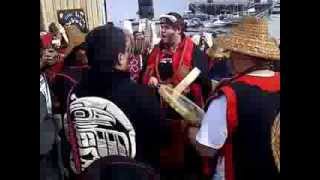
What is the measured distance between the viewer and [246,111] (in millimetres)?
3385

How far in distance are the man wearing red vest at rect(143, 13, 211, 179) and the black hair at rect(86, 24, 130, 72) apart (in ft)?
0.61

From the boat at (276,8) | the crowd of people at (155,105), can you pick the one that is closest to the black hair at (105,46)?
the crowd of people at (155,105)

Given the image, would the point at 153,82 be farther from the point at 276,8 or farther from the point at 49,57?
the point at 276,8

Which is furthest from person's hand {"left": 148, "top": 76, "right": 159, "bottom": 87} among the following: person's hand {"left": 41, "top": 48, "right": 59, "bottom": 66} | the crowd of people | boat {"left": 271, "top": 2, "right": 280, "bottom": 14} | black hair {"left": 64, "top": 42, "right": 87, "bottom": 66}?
boat {"left": 271, "top": 2, "right": 280, "bottom": 14}

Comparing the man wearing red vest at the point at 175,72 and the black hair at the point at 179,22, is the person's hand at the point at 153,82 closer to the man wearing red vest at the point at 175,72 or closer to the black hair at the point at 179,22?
the man wearing red vest at the point at 175,72

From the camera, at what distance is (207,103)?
3430mm

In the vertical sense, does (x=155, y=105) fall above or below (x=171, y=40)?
below

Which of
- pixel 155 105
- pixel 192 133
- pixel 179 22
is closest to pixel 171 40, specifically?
pixel 179 22

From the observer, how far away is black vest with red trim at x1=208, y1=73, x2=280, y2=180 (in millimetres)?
3361

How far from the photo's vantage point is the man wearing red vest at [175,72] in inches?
135

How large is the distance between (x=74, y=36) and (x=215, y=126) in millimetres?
905

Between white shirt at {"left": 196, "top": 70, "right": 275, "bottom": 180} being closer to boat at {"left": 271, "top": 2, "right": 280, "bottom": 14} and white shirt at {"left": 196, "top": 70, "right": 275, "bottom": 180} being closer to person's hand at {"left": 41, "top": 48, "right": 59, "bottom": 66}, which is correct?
boat at {"left": 271, "top": 2, "right": 280, "bottom": 14}
